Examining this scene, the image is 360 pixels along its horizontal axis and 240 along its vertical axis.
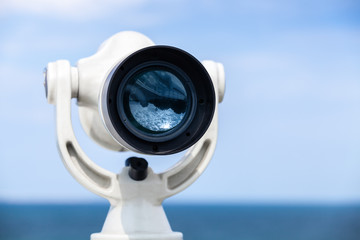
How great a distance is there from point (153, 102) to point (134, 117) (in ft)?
0.33

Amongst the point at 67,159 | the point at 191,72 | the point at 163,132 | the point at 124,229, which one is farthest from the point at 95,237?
the point at 191,72

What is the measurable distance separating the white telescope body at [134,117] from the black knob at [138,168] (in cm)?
2

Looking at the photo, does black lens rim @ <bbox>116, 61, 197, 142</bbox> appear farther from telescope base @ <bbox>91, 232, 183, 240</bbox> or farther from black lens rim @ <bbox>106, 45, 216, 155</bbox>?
telescope base @ <bbox>91, 232, 183, 240</bbox>

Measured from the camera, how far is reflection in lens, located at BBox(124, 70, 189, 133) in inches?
124

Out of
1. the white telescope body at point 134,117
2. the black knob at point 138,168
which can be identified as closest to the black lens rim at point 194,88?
the white telescope body at point 134,117

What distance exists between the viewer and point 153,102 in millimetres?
3150

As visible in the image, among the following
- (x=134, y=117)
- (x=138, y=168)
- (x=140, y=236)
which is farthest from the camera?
(x=138, y=168)

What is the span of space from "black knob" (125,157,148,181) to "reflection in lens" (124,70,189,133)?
0.49 m

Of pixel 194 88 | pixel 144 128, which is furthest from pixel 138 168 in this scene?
pixel 194 88

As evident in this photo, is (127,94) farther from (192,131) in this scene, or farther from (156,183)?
(156,183)

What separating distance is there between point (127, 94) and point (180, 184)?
2.42 feet

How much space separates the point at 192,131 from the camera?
10.4 feet

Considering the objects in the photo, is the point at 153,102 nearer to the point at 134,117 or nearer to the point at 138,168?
the point at 134,117

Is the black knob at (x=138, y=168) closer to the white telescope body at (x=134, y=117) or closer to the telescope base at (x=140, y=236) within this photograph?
the white telescope body at (x=134, y=117)
